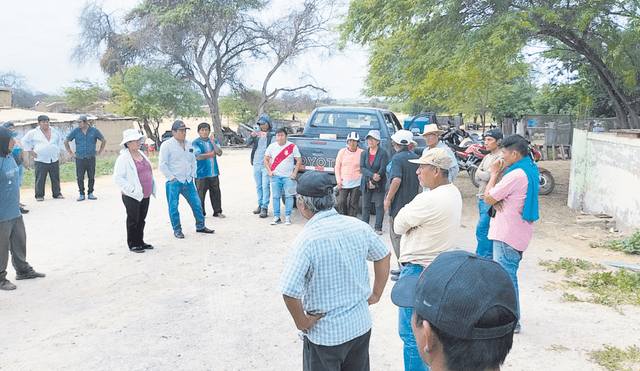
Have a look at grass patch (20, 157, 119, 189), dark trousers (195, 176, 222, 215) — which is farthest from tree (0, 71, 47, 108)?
dark trousers (195, 176, 222, 215)

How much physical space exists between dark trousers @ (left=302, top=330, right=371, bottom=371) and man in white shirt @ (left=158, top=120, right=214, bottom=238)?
529 cm

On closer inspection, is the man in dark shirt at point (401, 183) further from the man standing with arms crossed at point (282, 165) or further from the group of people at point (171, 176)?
the group of people at point (171, 176)

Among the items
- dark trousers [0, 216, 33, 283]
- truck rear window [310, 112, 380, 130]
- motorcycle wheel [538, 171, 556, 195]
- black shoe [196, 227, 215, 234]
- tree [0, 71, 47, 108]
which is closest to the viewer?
dark trousers [0, 216, 33, 283]

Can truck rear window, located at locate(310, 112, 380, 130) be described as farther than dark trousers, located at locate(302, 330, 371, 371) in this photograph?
Yes

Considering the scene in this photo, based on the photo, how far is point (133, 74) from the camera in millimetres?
27406

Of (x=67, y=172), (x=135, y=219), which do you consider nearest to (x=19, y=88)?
(x=67, y=172)

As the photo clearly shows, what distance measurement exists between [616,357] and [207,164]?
6.79 meters

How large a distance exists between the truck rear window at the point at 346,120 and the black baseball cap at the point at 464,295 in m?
8.36

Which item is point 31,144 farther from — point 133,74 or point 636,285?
point 133,74

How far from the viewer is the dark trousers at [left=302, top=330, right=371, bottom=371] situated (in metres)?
2.62

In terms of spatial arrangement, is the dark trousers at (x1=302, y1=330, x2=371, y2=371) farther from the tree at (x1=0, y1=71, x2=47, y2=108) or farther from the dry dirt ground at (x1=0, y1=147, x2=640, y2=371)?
the tree at (x1=0, y1=71, x2=47, y2=108)

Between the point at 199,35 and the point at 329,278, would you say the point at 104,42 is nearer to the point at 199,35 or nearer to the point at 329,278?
the point at 199,35

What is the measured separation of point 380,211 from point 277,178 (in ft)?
6.63

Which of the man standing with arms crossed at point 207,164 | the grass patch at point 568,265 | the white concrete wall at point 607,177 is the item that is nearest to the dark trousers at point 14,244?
the man standing with arms crossed at point 207,164
